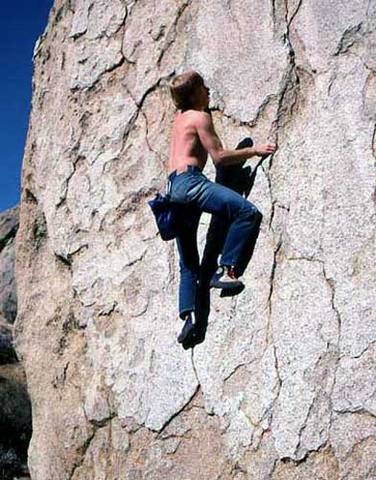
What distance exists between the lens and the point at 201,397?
442 centimetres

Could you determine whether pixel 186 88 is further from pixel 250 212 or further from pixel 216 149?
pixel 250 212

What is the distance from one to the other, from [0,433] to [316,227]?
5121mm

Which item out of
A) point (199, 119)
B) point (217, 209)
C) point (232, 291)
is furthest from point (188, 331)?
point (199, 119)

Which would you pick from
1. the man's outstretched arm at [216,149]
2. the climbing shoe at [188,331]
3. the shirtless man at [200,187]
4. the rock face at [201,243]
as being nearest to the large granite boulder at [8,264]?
the rock face at [201,243]

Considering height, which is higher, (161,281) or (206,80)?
(206,80)

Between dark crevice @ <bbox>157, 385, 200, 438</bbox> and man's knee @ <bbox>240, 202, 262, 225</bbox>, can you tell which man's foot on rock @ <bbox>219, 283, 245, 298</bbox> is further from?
dark crevice @ <bbox>157, 385, 200, 438</bbox>

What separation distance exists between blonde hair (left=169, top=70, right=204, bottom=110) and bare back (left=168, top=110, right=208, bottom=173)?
5cm

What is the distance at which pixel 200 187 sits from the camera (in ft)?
13.7

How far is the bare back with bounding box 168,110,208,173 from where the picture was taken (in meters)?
4.26

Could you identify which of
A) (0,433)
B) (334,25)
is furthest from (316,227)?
(0,433)

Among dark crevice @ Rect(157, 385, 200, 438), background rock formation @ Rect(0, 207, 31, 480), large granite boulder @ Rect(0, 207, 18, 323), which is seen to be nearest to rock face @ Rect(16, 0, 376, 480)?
dark crevice @ Rect(157, 385, 200, 438)

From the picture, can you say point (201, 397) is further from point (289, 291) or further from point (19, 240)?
point (19, 240)

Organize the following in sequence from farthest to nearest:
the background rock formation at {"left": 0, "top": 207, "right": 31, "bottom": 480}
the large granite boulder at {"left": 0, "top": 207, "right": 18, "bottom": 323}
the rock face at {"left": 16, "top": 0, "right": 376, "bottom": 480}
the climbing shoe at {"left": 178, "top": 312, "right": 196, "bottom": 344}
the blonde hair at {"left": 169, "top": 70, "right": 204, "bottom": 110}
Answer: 1. the large granite boulder at {"left": 0, "top": 207, "right": 18, "bottom": 323}
2. the background rock formation at {"left": 0, "top": 207, "right": 31, "bottom": 480}
3. the climbing shoe at {"left": 178, "top": 312, "right": 196, "bottom": 344}
4. the blonde hair at {"left": 169, "top": 70, "right": 204, "bottom": 110}
5. the rock face at {"left": 16, "top": 0, "right": 376, "bottom": 480}

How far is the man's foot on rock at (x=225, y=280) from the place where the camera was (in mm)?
4246
